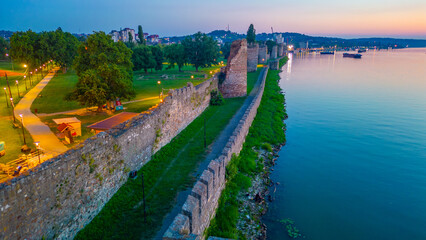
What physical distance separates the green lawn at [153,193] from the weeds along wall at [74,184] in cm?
38

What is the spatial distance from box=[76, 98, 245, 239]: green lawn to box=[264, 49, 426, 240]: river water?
4239 mm

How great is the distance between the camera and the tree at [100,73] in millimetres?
23250

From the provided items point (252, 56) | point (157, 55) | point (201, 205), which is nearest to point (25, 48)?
point (157, 55)

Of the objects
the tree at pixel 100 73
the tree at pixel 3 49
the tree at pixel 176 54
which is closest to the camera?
the tree at pixel 100 73

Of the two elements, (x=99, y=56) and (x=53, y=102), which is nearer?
(x=99, y=56)

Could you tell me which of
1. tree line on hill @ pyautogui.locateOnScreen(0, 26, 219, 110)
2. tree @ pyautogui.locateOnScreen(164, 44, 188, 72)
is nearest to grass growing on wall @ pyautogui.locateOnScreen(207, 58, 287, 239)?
tree line on hill @ pyautogui.locateOnScreen(0, 26, 219, 110)

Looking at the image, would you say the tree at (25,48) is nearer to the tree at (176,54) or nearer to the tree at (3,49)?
the tree at (176,54)

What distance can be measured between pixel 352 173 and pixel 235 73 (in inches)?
655

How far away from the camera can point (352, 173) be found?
17031mm

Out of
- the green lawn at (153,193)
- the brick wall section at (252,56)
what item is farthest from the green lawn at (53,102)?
the brick wall section at (252,56)

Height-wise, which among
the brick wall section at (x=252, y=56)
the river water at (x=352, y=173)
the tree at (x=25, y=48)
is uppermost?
the tree at (x=25, y=48)

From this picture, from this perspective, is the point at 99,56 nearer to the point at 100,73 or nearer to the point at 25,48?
the point at 100,73

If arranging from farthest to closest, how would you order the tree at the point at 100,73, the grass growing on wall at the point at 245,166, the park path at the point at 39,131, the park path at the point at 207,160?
the tree at the point at 100,73 → the park path at the point at 39,131 → the grass growing on wall at the point at 245,166 → the park path at the point at 207,160

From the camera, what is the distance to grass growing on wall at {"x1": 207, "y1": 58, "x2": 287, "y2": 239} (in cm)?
992
